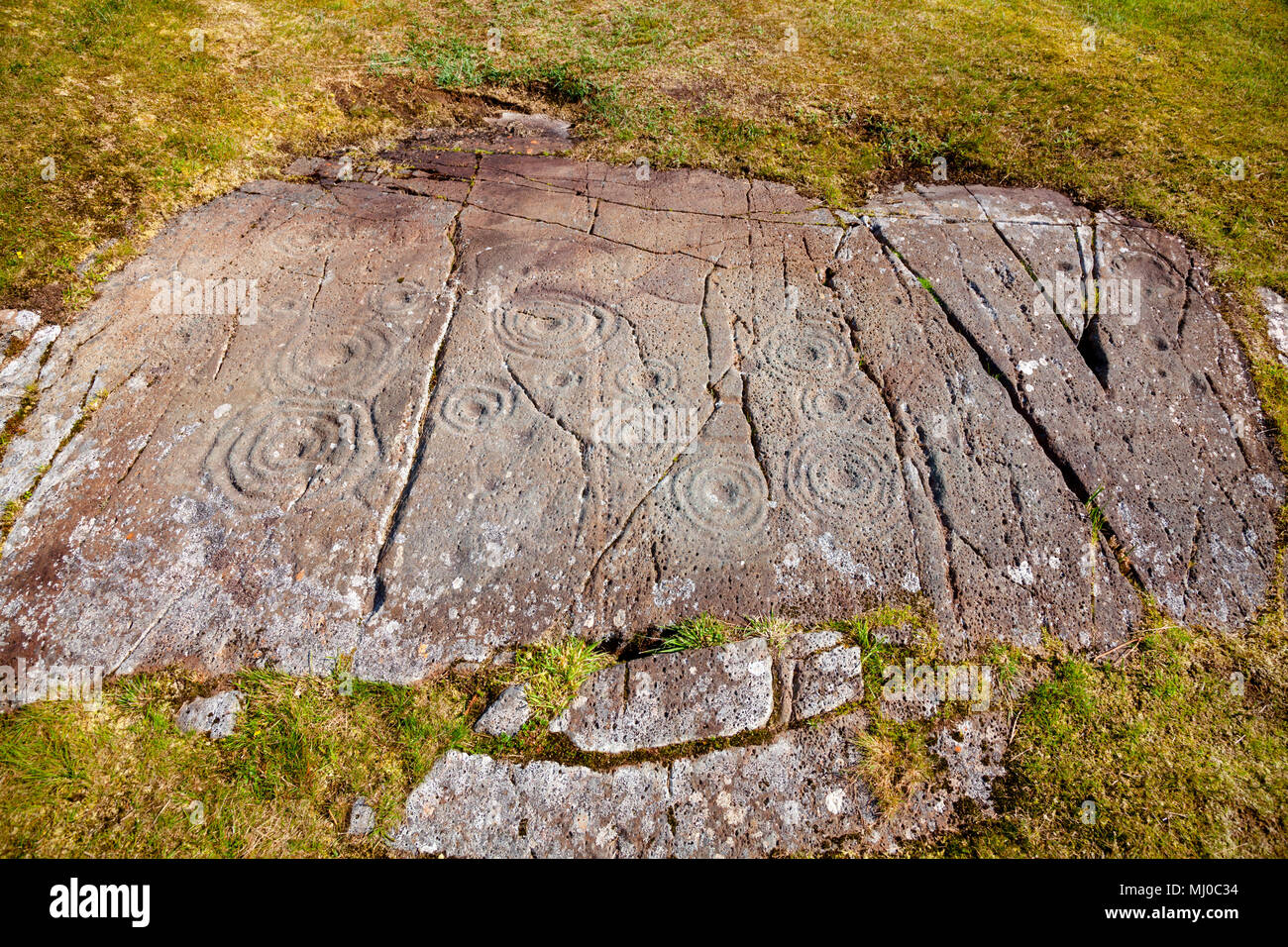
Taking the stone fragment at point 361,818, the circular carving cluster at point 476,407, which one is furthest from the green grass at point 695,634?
the circular carving cluster at point 476,407

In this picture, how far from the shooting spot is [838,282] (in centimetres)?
309

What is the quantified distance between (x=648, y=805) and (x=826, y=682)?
0.62 meters

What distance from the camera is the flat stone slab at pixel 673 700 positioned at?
6.10 feet

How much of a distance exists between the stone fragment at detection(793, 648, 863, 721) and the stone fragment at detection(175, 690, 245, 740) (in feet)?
5.20

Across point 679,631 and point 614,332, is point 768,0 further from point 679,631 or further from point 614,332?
point 679,631

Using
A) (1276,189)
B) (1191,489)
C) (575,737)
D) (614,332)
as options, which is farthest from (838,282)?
(1276,189)

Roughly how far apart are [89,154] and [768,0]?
15.9 ft

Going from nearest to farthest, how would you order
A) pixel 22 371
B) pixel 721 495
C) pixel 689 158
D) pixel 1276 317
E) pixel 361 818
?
pixel 361 818
pixel 721 495
pixel 22 371
pixel 1276 317
pixel 689 158

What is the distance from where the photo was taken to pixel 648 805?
175 cm

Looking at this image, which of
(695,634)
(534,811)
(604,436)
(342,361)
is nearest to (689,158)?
(604,436)

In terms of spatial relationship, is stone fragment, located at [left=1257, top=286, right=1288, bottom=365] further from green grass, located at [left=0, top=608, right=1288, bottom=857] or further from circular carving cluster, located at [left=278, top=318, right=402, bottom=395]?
circular carving cluster, located at [left=278, top=318, right=402, bottom=395]

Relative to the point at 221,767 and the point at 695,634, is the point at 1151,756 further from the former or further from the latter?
the point at 221,767

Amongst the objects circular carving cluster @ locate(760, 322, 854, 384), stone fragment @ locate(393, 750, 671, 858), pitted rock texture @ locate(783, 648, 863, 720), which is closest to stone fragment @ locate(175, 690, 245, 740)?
stone fragment @ locate(393, 750, 671, 858)

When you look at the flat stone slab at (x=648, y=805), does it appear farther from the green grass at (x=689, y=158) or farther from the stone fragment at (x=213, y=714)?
the stone fragment at (x=213, y=714)
